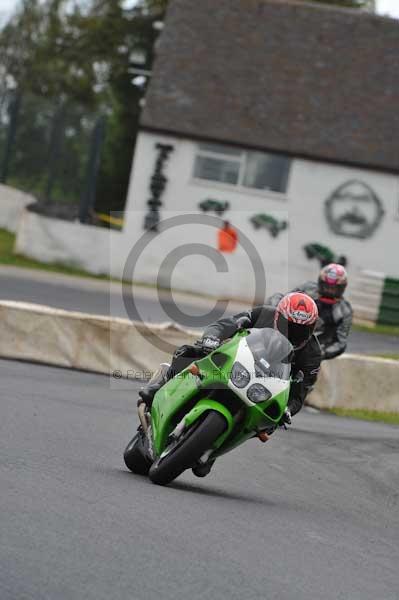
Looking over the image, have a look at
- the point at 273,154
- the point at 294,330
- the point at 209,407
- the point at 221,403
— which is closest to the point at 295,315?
the point at 294,330

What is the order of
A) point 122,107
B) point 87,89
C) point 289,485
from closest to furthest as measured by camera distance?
1. point 289,485
2. point 122,107
3. point 87,89

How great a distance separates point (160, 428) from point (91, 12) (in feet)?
198

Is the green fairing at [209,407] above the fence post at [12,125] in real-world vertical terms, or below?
below

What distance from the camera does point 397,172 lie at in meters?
33.4

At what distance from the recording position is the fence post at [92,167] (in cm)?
3228

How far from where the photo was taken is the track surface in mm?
23031

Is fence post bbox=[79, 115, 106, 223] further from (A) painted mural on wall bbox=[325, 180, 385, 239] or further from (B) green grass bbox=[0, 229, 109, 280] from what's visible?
(A) painted mural on wall bbox=[325, 180, 385, 239]

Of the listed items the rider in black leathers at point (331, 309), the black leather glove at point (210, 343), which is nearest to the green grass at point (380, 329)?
the rider in black leathers at point (331, 309)

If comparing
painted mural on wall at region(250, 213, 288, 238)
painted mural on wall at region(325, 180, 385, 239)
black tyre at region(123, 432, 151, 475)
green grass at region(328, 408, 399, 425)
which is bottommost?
green grass at region(328, 408, 399, 425)

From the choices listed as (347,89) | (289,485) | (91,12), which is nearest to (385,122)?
(347,89)

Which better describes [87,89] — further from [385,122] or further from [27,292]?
[27,292]

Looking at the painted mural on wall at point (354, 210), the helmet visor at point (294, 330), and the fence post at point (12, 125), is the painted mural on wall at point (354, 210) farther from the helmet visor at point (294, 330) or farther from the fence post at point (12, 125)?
the helmet visor at point (294, 330)

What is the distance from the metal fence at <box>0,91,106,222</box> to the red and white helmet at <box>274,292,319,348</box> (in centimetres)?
2349

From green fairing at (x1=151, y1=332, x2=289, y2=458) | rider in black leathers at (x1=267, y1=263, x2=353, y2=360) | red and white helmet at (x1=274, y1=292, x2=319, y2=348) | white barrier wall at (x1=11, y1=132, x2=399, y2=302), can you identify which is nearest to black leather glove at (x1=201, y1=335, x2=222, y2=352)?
green fairing at (x1=151, y1=332, x2=289, y2=458)
